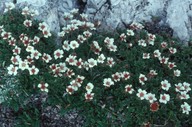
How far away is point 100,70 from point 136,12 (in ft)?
A: 4.53

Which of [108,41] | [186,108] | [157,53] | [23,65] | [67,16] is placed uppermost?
[67,16]

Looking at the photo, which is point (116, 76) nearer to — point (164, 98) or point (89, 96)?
point (89, 96)

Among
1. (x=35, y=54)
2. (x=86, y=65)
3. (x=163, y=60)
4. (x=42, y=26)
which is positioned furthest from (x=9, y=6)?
(x=163, y=60)

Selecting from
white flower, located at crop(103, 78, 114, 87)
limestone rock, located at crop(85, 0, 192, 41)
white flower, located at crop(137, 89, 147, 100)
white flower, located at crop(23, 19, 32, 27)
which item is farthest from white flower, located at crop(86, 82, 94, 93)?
limestone rock, located at crop(85, 0, 192, 41)

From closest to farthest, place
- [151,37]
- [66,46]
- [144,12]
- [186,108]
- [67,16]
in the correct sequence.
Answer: [186,108], [66,46], [151,37], [67,16], [144,12]

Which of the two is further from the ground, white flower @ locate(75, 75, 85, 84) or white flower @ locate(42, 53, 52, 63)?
white flower @ locate(42, 53, 52, 63)

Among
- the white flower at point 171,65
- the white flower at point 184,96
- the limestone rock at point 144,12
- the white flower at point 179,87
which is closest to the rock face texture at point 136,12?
the limestone rock at point 144,12

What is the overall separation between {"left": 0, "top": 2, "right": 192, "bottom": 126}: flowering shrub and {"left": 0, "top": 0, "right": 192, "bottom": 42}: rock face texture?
313mm

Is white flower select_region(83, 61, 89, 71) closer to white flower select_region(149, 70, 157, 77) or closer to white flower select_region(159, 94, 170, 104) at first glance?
white flower select_region(149, 70, 157, 77)

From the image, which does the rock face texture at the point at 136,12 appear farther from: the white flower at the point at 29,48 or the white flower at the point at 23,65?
the white flower at the point at 23,65

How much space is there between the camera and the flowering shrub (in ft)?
15.4

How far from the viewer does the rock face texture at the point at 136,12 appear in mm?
5918

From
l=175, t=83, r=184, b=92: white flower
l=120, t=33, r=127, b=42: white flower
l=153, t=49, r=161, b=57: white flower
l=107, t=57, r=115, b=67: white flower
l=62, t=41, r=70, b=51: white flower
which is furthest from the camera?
l=120, t=33, r=127, b=42: white flower

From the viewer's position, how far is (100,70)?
5172 millimetres
